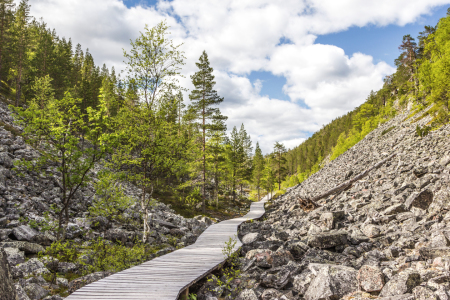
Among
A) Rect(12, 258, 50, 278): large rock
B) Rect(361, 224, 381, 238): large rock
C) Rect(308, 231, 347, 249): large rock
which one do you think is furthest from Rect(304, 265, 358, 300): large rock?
Rect(12, 258, 50, 278): large rock

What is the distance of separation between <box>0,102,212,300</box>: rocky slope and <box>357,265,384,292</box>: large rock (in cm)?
532

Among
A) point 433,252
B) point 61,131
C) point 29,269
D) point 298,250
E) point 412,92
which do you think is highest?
point 412,92

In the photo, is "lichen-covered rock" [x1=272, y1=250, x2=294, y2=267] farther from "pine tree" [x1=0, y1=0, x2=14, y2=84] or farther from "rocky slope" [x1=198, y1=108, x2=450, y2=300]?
"pine tree" [x1=0, y1=0, x2=14, y2=84]

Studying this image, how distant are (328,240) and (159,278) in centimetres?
560

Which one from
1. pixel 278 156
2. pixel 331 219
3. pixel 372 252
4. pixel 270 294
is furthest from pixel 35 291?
pixel 278 156

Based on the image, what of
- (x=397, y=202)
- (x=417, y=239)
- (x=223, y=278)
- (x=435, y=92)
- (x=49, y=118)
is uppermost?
(x=435, y=92)

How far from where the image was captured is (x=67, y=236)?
974 centimetres

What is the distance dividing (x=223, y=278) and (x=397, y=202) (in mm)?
7871

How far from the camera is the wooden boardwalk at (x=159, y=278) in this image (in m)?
5.40

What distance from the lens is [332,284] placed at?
4.82 metres

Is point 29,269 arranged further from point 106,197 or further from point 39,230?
point 106,197

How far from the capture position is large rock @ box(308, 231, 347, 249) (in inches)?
318

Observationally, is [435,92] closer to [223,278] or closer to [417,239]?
[417,239]

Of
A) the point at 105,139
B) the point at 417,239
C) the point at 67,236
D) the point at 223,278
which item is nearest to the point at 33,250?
the point at 67,236
